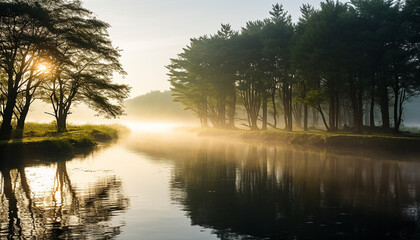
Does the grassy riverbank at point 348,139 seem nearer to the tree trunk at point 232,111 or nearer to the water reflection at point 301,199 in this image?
the water reflection at point 301,199

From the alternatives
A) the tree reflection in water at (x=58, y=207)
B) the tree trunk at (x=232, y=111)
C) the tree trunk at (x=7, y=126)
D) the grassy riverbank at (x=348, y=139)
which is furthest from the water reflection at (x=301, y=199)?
the tree trunk at (x=232, y=111)

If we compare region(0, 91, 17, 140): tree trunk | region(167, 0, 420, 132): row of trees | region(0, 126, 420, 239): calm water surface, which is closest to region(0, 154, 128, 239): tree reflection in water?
region(0, 126, 420, 239): calm water surface

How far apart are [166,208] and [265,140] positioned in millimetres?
41186

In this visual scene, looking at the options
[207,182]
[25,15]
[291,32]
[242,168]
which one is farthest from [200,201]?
[291,32]

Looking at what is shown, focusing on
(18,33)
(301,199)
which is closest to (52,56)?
(18,33)

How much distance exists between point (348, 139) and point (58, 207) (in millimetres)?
32649

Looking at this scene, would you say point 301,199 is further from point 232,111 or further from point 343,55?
point 232,111

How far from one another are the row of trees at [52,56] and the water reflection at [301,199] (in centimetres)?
1892

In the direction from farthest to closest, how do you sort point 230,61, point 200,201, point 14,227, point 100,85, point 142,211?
point 230,61
point 100,85
point 200,201
point 142,211
point 14,227

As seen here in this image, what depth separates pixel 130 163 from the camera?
89.7 feet

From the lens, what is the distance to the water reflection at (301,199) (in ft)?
36.1

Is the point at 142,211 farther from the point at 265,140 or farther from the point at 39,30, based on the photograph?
the point at 265,140

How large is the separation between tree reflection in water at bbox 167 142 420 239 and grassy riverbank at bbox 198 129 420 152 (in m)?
7.93

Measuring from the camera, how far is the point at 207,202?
14539mm
